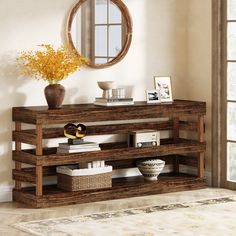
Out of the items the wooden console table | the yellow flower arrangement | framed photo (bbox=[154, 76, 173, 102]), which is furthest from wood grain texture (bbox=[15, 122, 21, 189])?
framed photo (bbox=[154, 76, 173, 102])

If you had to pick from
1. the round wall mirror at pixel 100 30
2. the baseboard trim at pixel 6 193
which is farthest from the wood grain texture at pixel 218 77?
the baseboard trim at pixel 6 193

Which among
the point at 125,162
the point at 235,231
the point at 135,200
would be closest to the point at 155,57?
the point at 125,162

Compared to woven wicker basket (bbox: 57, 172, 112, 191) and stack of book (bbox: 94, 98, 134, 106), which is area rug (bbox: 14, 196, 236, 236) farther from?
stack of book (bbox: 94, 98, 134, 106)

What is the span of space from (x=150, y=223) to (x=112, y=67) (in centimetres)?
196

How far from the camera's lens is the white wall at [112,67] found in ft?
20.6

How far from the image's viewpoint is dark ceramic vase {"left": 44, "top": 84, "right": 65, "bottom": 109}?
244 inches

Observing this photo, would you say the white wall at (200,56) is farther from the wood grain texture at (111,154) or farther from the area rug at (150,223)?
the area rug at (150,223)

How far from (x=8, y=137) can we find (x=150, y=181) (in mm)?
1392

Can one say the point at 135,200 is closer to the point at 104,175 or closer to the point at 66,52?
the point at 104,175

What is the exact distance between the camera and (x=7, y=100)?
20.6ft

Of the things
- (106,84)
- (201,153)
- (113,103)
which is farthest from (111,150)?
(201,153)

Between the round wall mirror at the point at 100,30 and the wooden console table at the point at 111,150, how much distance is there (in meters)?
0.51

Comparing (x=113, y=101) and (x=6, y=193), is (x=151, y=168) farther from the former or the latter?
(x=6, y=193)

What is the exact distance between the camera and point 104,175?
21.1ft
